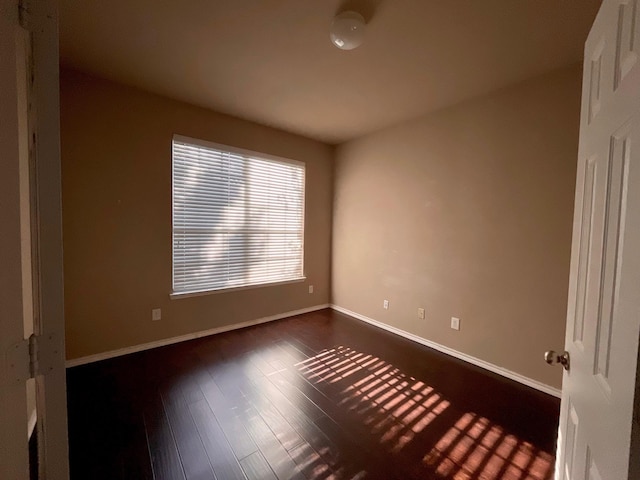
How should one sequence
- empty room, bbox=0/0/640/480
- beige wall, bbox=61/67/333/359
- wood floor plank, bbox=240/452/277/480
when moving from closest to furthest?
empty room, bbox=0/0/640/480 < wood floor plank, bbox=240/452/277/480 < beige wall, bbox=61/67/333/359

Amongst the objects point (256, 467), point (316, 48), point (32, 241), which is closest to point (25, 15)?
point (32, 241)

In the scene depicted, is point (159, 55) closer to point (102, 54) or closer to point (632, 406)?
point (102, 54)

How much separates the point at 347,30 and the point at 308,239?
2737mm

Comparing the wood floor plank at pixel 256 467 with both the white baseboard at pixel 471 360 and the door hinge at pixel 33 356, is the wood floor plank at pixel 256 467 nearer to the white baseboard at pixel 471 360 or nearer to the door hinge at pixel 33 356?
the door hinge at pixel 33 356

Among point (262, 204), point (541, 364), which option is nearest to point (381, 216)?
point (262, 204)

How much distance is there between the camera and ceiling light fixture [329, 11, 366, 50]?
1.67 metres

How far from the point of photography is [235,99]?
9.22 feet

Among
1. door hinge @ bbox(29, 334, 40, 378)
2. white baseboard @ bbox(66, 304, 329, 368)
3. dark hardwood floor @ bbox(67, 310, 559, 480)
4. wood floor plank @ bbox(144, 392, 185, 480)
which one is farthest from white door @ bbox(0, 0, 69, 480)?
white baseboard @ bbox(66, 304, 329, 368)

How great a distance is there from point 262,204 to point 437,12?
262 centimetres

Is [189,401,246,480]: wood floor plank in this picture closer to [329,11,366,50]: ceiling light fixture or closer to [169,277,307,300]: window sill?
[169,277,307,300]: window sill

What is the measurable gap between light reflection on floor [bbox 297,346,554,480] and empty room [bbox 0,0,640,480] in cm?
2

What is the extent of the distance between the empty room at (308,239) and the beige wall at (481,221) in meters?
0.02

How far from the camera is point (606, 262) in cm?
70

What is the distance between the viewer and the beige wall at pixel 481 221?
2.20m
